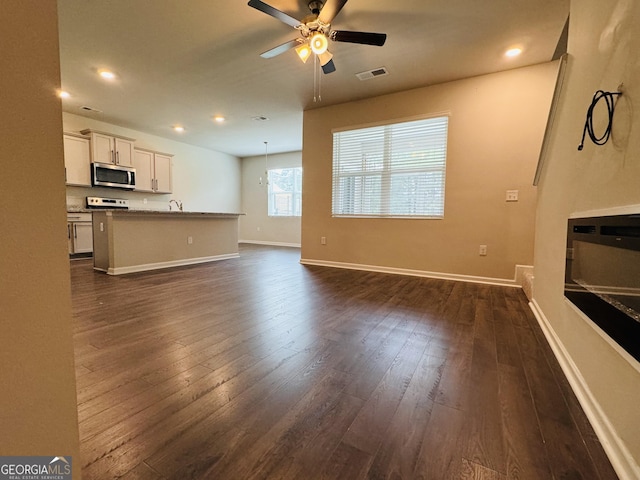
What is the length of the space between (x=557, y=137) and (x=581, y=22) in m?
0.69

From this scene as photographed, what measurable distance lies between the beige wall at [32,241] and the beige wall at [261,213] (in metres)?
7.22

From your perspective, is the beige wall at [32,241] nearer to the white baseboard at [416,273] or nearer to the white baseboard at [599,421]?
the white baseboard at [599,421]

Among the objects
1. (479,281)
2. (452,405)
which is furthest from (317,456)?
(479,281)

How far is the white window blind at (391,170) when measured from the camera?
3.97 m

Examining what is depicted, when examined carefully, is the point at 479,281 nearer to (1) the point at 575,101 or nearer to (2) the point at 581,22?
(1) the point at 575,101

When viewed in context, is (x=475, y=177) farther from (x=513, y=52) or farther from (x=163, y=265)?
(x=163, y=265)

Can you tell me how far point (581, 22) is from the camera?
1.76m

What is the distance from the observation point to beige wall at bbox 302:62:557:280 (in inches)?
135

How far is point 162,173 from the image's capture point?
655 cm

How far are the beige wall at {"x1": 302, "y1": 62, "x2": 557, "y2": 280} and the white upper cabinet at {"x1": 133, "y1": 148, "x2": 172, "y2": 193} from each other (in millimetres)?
4419

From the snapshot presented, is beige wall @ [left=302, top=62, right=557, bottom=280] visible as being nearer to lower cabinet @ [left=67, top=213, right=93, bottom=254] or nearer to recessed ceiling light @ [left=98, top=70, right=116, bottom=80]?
recessed ceiling light @ [left=98, top=70, right=116, bottom=80]

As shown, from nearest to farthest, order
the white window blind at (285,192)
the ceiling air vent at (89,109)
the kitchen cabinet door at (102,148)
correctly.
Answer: the ceiling air vent at (89,109) < the kitchen cabinet door at (102,148) < the white window blind at (285,192)

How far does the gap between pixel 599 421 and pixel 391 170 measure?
11.9ft

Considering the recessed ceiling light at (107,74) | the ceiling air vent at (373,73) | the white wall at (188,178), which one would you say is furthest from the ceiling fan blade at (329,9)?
the white wall at (188,178)
